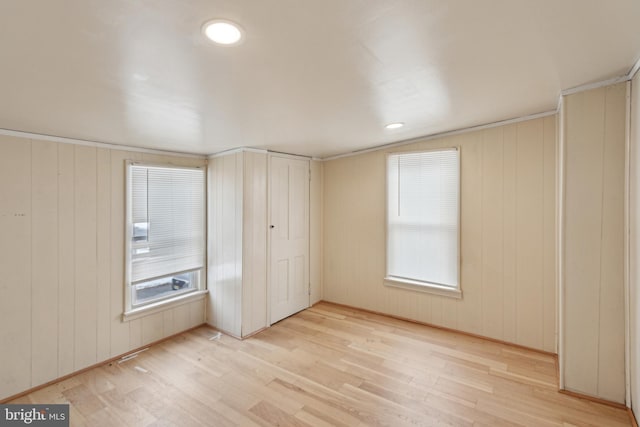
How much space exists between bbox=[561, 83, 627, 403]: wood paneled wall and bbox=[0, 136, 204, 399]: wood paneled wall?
12.9 feet

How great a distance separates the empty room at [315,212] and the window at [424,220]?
27 millimetres

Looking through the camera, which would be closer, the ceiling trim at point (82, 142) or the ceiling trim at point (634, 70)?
the ceiling trim at point (634, 70)

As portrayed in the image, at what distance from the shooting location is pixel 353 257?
418 centimetres

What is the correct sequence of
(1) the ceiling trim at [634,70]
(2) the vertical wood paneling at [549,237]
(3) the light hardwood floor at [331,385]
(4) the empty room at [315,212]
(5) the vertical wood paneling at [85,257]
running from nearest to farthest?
1. (4) the empty room at [315,212]
2. (1) the ceiling trim at [634,70]
3. (3) the light hardwood floor at [331,385]
4. (2) the vertical wood paneling at [549,237]
5. (5) the vertical wood paneling at [85,257]

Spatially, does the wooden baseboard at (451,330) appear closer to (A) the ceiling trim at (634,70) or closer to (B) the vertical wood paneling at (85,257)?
(A) the ceiling trim at (634,70)

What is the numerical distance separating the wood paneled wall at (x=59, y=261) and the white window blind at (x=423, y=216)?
2995 millimetres

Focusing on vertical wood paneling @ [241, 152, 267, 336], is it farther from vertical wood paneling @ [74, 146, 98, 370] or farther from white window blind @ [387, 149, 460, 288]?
white window blind @ [387, 149, 460, 288]

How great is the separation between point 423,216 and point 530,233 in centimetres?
105

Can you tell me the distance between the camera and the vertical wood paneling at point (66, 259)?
271 centimetres

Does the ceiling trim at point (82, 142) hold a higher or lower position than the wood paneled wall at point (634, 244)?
higher

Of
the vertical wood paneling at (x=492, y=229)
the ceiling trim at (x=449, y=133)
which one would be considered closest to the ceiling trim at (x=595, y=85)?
the ceiling trim at (x=449, y=133)

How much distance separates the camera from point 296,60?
1.45m

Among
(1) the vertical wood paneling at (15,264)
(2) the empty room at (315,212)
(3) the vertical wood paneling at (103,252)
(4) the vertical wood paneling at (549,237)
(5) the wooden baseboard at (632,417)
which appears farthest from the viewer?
(3) the vertical wood paneling at (103,252)

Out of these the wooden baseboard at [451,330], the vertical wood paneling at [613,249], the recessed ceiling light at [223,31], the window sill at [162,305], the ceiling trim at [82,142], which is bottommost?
the wooden baseboard at [451,330]
